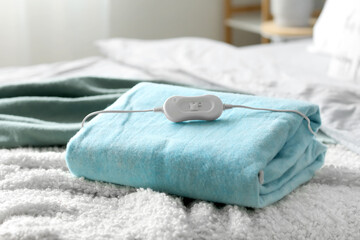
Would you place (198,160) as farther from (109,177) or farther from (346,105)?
(346,105)

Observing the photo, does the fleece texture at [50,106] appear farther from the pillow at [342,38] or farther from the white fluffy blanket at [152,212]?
the pillow at [342,38]

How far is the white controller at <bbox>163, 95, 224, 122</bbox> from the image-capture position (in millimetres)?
801

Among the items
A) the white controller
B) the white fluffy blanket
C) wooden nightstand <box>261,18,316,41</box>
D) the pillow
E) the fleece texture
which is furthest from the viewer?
wooden nightstand <box>261,18,316,41</box>

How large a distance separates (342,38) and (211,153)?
88 cm

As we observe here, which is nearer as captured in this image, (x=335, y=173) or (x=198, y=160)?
(x=198, y=160)

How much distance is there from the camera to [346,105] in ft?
3.82

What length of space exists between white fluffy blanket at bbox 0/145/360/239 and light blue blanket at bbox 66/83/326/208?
0.7 inches

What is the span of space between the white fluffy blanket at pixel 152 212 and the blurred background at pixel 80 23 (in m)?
1.89

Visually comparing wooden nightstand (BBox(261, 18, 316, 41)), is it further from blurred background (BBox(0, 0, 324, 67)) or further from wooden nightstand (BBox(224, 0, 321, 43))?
blurred background (BBox(0, 0, 324, 67))

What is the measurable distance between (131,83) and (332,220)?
662mm

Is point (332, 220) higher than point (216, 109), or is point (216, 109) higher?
point (216, 109)

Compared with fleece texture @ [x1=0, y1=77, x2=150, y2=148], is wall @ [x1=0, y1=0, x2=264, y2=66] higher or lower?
lower

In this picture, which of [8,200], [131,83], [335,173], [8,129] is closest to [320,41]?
[131,83]

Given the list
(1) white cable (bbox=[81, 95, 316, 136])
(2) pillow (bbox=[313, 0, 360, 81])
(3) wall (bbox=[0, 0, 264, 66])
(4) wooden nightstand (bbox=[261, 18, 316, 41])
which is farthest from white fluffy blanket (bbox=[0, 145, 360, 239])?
(3) wall (bbox=[0, 0, 264, 66])
